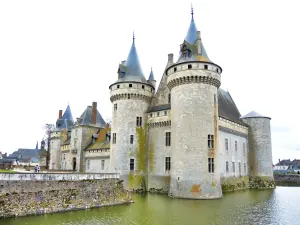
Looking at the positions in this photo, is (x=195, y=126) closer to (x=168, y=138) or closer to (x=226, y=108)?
(x=168, y=138)

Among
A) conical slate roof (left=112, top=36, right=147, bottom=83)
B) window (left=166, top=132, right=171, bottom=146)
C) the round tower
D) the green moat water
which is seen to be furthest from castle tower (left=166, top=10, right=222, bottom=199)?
the round tower

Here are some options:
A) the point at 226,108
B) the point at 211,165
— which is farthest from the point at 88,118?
the point at 211,165

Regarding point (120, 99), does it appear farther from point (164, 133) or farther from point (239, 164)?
point (239, 164)

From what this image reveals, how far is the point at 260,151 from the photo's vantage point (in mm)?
36812

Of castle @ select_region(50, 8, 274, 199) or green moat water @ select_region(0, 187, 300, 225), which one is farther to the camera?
castle @ select_region(50, 8, 274, 199)

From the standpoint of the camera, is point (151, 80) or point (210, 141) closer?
point (210, 141)

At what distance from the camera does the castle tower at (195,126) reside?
23531mm

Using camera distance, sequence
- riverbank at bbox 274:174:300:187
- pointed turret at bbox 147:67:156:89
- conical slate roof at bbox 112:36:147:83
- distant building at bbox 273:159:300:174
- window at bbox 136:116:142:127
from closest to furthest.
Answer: window at bbox 136:116:142:127 < conical slate roof at bbox 112:36:147:83 < pointed turret at bbox 147:67:156:89 < riverbank at bbox 274:174:300:187 < distant building at bbox 273:159:300:174

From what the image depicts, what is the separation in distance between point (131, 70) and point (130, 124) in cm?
646

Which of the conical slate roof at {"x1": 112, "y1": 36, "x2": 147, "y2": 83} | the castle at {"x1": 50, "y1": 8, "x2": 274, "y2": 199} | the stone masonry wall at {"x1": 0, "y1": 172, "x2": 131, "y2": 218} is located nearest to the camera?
the stone masonry wall at {"x1": 0, "y1": 172, "x2": 131, "y2": 218}

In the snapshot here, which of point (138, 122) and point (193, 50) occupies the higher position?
point (193, 50)

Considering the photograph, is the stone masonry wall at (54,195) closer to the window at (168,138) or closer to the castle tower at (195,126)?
the castle tower at (195,126)

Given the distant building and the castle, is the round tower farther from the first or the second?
the distant building

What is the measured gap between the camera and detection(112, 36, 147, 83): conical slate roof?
31.0 meters
